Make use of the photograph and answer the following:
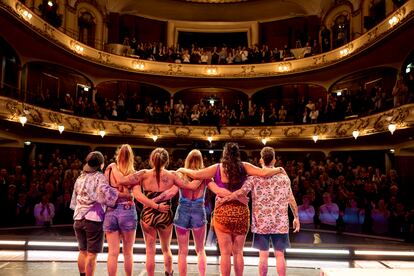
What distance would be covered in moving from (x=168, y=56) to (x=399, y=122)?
11.6m

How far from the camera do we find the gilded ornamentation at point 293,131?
16469 millimetres

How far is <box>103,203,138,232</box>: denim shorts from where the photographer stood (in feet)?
12.2

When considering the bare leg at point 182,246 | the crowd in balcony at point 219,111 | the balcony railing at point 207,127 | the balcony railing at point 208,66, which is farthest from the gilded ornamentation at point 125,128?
the bare leg at point 182,246

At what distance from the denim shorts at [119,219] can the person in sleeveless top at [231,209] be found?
748 mm

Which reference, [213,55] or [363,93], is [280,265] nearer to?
[363,93]

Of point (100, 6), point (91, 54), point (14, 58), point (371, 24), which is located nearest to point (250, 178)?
point (371, 24)

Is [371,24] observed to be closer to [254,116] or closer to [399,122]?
[399,122]

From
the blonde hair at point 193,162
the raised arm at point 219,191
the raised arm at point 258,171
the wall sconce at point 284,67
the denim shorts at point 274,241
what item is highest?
the wall sconce at point 284,67

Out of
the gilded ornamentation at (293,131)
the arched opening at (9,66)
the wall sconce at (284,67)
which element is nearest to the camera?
the arched opening at (9,66)

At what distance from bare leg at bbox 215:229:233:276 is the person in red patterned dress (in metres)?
0.32

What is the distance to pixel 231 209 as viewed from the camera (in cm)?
370

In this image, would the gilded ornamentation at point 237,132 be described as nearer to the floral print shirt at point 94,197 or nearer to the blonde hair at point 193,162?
the blonde hair at point 193,162

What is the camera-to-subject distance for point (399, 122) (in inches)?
438

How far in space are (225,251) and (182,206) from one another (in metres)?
0.65
